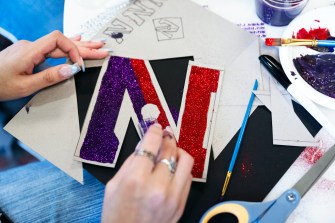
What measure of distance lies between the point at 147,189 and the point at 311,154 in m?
0.36

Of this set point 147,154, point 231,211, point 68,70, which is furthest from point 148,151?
point 68,70

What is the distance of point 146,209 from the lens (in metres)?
0.52

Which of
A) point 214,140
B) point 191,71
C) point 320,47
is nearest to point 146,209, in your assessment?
point 214,140

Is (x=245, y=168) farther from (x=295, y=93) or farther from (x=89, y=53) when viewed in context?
(x=89, y=53)

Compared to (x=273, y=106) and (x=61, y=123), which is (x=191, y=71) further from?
(x=61, y=123)

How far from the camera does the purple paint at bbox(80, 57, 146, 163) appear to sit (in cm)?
70

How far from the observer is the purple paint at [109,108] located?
70cm

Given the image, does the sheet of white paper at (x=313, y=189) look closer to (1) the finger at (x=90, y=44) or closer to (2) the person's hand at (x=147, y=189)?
(2) the person's hand at (x=147, y=189)

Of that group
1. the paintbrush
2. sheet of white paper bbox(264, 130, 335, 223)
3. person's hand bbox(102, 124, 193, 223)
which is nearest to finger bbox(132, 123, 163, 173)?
person's hand bbox(102, 124, 193, 223)

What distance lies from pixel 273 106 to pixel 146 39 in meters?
0.32

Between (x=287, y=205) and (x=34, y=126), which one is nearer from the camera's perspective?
(x=287, y=205)

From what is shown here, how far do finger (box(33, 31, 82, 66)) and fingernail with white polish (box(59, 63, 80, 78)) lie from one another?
0.02 metres

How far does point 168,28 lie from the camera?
31.9 inches

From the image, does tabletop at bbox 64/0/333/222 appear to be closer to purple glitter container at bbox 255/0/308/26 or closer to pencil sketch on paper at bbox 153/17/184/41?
pencil sketch on paper at bbox 153/17/184/41
